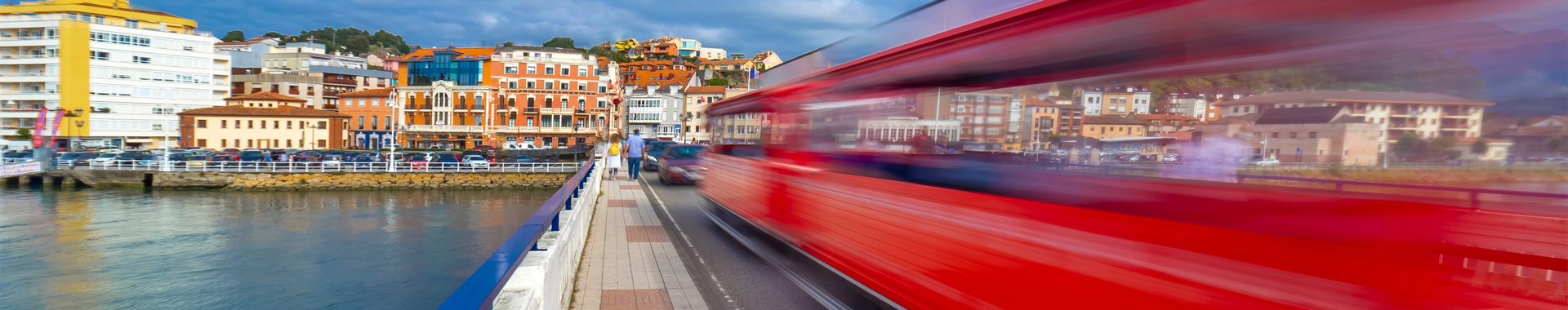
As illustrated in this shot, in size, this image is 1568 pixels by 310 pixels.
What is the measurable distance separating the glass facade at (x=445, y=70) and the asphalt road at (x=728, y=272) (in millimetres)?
68980

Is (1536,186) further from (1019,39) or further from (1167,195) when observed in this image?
(1019,39)

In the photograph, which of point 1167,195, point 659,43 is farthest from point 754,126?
point 659,43

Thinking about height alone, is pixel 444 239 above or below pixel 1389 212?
below

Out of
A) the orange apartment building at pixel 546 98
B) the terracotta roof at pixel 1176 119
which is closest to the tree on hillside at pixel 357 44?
the orange apartment building at pixel 546 98

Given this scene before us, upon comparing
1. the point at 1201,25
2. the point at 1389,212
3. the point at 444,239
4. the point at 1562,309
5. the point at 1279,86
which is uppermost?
the point at 1201,25

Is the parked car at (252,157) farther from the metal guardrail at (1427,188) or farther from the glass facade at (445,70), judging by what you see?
the metal guardrail at (1427,188)

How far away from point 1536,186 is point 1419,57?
43cm

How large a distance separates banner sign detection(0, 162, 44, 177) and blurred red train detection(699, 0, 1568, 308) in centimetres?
5883

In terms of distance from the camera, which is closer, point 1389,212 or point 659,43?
point 1389,212

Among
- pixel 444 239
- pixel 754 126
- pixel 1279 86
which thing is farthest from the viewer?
pixel 444 239

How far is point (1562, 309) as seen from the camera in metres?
1.90

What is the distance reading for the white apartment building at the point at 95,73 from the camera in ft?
220

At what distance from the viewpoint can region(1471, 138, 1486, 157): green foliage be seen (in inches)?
83.9

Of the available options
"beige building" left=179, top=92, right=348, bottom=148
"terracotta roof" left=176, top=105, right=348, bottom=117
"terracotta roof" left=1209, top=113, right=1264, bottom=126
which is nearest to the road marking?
"terracotta roof" left=1209, top=113, right=1264, bottom=126
